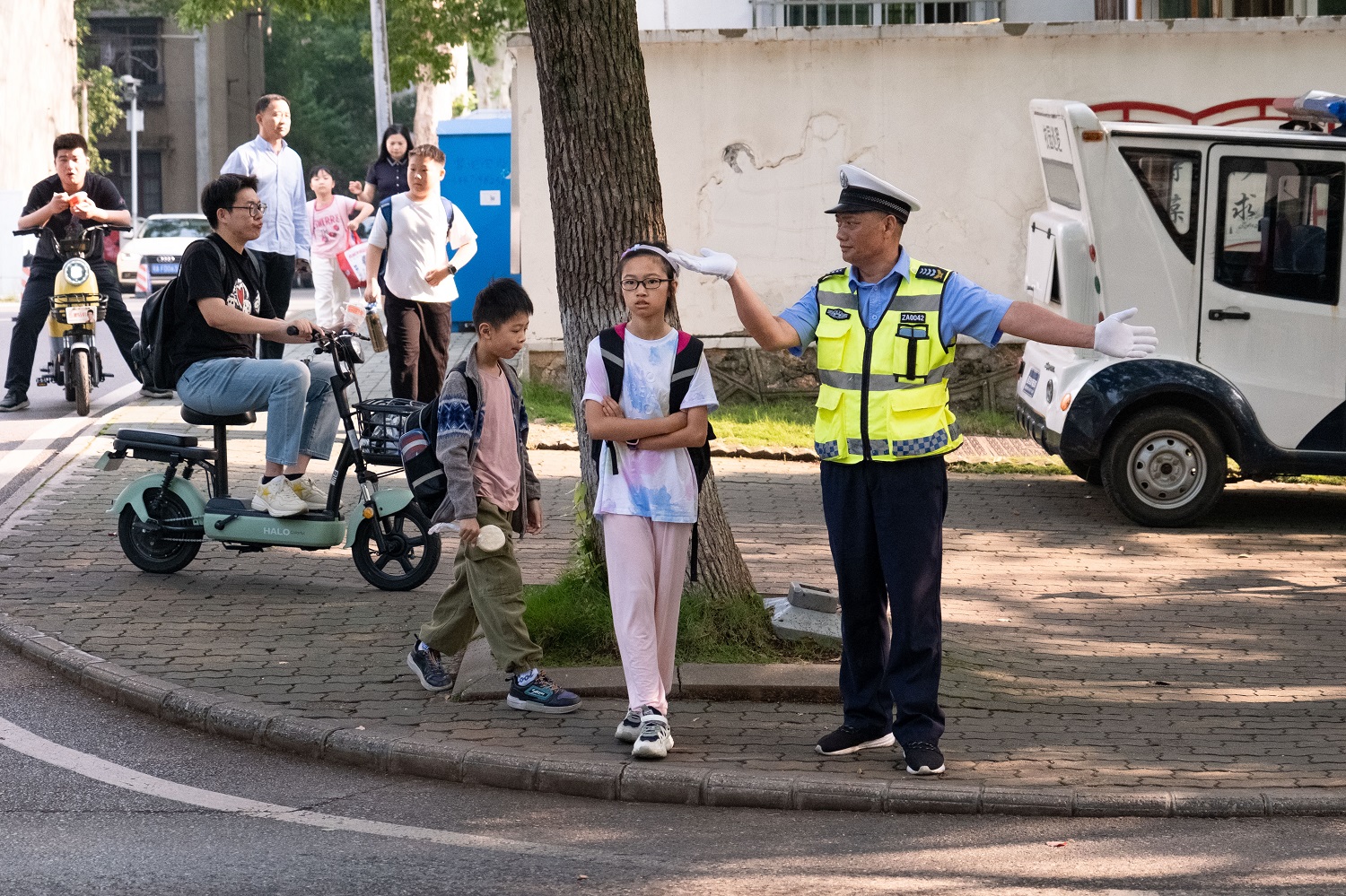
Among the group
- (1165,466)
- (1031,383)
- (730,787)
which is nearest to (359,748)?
(730,787)

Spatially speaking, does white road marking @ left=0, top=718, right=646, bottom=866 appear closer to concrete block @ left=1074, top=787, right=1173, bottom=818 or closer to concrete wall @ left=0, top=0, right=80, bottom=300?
concrete block @ left=1074, top=787, right=1173, bottom=818

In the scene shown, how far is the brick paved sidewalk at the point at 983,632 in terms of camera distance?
5.65 meters

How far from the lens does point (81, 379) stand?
12.8 meters

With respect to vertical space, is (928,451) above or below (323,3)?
below

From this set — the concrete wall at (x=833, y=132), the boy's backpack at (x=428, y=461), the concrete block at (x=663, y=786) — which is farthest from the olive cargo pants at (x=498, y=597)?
the concrete wall at (x=833, y=132)

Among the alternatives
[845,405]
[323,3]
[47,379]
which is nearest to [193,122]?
[323,3]

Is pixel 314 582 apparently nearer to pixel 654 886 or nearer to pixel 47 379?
pixel 654 886

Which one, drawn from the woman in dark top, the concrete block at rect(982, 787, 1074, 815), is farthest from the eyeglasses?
the woman in dark top

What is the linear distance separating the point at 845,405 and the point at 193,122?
52530 mm

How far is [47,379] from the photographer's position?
13.1m

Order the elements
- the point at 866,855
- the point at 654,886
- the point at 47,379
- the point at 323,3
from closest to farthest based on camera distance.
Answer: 1. the point at 654,886
2. the point at 866,855
3. the point at 47,379
4. the point at 323,3

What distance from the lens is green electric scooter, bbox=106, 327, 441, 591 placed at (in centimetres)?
768

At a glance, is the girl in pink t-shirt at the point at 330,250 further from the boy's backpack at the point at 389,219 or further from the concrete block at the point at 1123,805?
the concrete block at the point at 1123,805

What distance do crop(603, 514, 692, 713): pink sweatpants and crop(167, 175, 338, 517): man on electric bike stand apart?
2.68m
